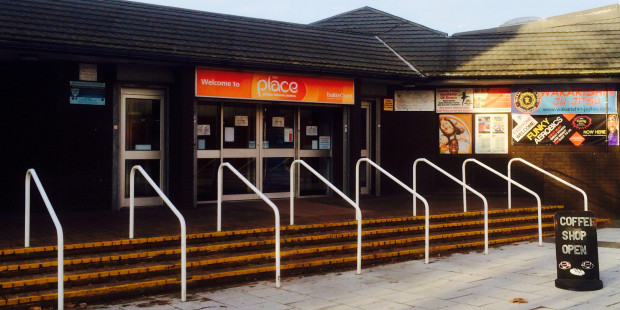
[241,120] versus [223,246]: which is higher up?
[241,120]

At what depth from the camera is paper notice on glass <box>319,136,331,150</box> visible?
12.8 m

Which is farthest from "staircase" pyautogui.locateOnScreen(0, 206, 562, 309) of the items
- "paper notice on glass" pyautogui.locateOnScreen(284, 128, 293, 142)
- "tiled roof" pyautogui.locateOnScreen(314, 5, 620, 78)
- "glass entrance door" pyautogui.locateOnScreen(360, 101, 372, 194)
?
"tiled roof" pyautogui.locateOnScreen(314, 5, 620, 78)

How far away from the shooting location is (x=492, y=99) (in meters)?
13.2

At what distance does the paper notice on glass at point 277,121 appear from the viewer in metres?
12.2

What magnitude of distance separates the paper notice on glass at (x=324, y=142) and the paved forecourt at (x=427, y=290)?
504cm

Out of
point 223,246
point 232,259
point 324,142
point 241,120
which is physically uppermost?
point 241,120

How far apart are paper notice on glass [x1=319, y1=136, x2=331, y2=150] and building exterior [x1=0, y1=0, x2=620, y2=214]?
0.04 meters

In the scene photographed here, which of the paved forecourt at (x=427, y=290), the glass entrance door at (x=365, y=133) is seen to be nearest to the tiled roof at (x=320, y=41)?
the glass entrance door at (x=365, y=133)

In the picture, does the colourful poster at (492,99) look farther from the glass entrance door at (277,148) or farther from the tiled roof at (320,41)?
the glass entrance door at (277,148)

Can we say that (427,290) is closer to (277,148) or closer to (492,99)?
(277,148)

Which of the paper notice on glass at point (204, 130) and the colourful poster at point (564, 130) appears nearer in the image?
the paper notice on glass at point (204, 130)

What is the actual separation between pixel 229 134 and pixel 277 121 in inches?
43.3

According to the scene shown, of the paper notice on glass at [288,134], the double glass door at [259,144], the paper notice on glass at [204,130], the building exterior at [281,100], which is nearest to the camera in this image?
the building exterior at [281,100]

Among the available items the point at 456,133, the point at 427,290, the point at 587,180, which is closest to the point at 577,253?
the point at 427,290
